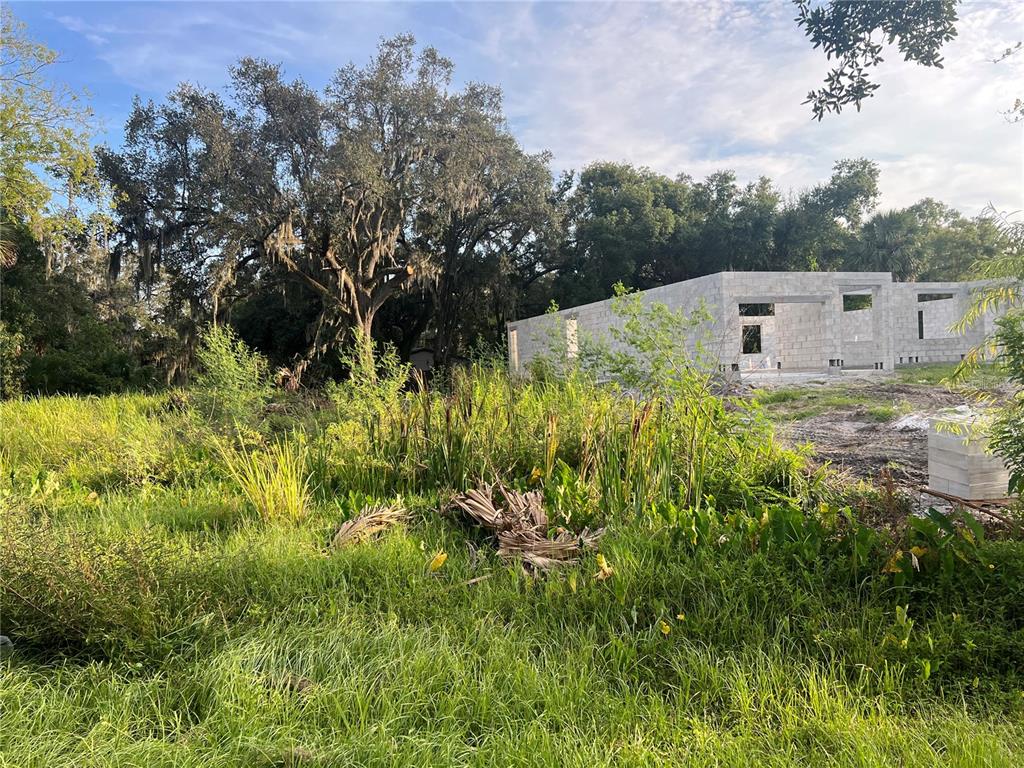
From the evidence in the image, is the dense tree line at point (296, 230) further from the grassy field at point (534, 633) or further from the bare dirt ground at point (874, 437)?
the grassy field at point (534, 633)

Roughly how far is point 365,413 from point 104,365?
1233 cm

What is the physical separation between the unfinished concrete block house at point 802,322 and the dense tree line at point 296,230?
1.89m

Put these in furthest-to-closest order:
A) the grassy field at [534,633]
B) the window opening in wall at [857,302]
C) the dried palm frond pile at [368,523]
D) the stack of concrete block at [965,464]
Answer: the window opening in wall at [857,302] → the stack of concrete block at [965,464] → the dried palm frond pile at [368,523] → the grassy field at [534,633]

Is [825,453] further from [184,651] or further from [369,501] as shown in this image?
[184,651]

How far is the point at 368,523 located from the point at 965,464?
11.8 ft

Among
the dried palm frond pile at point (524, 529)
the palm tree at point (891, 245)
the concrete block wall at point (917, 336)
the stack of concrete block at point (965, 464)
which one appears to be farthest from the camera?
the palm tree at point (891, 245)

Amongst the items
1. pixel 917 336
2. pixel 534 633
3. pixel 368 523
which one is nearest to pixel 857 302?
pixel 917 336

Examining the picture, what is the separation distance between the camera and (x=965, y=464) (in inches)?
150

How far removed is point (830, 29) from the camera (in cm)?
313

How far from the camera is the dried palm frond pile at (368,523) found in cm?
288

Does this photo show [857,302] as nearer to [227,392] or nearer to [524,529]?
[227,392]

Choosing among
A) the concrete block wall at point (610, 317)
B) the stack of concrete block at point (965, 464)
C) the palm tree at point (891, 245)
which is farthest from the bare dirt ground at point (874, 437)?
the palm tree at point (891, 245)

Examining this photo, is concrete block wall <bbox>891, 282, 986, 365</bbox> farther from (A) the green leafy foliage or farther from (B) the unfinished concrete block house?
(A) the green leafy foliage

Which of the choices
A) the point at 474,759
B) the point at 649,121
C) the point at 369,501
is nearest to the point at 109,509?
the point at 369,501
